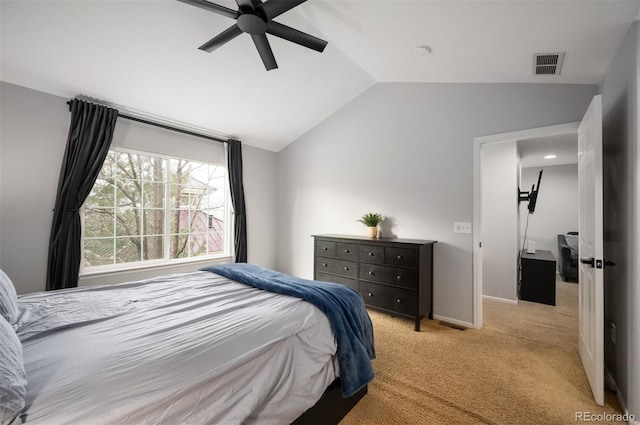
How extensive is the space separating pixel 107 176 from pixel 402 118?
369 cm

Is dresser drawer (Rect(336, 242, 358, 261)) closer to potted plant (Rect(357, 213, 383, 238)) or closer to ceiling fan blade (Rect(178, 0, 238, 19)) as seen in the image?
potted plant (Rect(357, 213, 383, 238))

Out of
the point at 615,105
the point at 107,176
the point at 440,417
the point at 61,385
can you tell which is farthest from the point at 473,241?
the point at 107,176

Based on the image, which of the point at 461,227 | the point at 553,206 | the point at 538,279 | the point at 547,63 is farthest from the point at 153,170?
the point at 553,206

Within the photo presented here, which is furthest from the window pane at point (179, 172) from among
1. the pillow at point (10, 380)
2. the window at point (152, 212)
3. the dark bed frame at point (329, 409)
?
the dark bed frame at point (329, 409)

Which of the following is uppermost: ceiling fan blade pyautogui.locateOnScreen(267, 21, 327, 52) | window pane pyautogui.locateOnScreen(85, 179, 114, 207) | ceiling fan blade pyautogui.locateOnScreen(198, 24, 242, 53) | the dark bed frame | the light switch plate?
ceiling fan blade pyautogui.locateOnScreen(267, 21, 327, 52)

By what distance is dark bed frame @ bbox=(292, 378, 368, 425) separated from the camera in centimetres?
147

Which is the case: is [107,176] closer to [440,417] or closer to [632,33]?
[440,417]

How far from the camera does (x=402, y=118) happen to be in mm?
3650

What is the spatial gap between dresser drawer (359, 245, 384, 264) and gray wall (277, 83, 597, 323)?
21.0 inches

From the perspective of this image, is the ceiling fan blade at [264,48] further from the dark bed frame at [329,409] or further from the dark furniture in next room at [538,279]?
the dark furniture in next room at [538,279]

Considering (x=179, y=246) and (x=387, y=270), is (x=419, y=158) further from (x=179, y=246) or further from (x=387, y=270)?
(x=179, y=246)

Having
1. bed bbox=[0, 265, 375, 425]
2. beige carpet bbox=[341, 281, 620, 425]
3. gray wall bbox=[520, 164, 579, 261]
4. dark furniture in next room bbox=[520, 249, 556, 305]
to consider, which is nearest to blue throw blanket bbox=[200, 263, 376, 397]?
bed bbox=[0, 265, 375, 425]

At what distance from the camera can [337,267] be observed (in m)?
3.66

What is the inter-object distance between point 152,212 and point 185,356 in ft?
10.1
